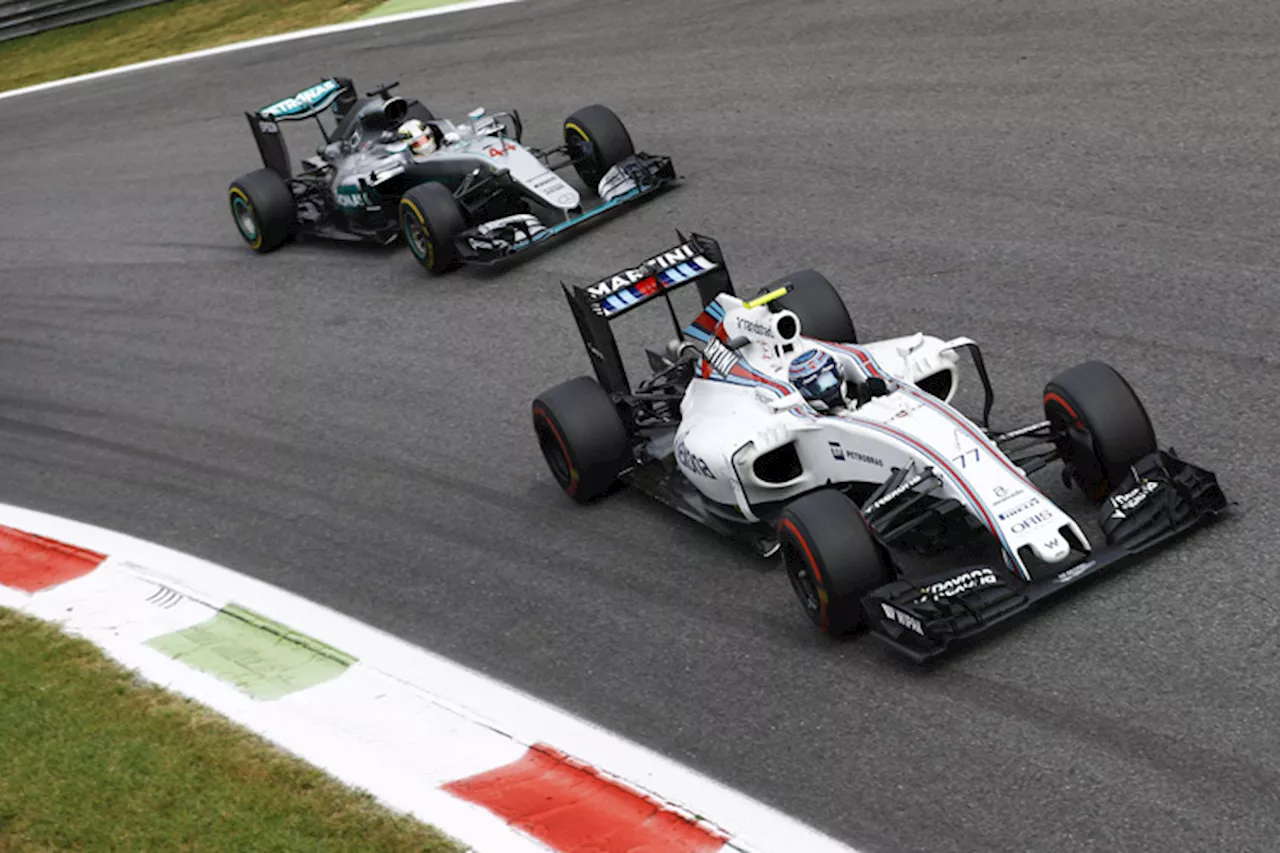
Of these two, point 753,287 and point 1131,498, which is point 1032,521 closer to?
point 1131,498

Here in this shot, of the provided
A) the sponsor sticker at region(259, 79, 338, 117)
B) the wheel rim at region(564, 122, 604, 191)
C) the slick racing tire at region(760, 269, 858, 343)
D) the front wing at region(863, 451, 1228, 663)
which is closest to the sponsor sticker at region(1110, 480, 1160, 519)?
the front wing at region(863, 451, 1228, 663)

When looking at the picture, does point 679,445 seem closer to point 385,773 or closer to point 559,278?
point 385,773

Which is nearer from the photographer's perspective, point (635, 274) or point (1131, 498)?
point (1131, 498)

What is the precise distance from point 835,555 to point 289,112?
9.75m

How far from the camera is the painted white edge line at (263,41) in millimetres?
22500

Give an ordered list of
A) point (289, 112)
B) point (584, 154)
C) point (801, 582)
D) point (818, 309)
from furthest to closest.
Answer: point (289, 112) < point (584, 154) < point (818, 309) < point (801, 582)

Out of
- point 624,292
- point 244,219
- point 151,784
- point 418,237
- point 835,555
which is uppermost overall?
point 624,292

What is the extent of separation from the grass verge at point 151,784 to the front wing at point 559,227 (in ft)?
19.5

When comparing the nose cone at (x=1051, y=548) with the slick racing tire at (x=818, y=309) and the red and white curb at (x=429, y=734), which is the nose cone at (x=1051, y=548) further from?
the slick racing tire at (x=818, y=309)

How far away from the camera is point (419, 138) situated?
573 inches

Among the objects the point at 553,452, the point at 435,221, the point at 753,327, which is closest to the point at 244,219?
the point at 435,221

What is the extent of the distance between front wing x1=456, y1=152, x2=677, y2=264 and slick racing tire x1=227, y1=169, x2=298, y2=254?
2.65 metres

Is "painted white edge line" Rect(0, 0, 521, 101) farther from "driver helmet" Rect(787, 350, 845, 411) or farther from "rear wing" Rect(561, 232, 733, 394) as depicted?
"driver helmet" Rect(787, 350, 845, 411)

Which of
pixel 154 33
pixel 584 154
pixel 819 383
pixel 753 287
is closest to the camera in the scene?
pixel 819 383
